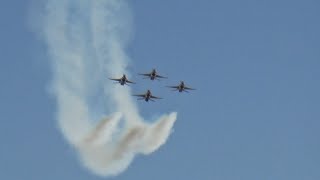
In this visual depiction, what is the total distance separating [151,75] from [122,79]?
8.80 m

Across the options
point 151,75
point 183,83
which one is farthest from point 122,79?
point 183,83

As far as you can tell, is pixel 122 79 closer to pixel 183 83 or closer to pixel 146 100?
pixel 146 100

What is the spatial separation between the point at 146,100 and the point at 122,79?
9588 millimetres

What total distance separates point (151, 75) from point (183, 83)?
11492 mm

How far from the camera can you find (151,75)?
158 metres

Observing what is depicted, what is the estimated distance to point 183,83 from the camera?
537 ft

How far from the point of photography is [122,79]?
6211 inches

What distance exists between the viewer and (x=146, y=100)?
157 metres

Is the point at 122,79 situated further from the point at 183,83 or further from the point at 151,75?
the point at 183,83
